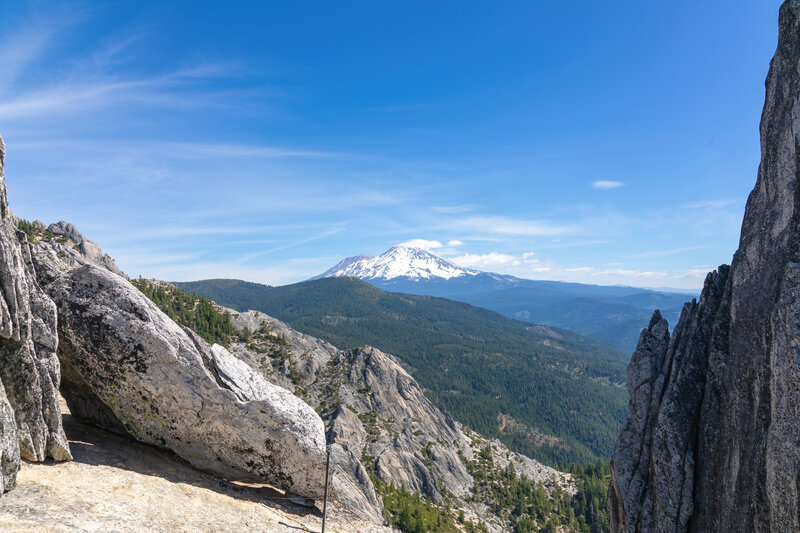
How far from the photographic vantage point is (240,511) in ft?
49.5

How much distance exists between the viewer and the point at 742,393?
54.6 feet

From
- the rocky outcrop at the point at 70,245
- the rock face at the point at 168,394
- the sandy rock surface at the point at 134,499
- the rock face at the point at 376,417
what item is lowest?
the rock face at the point at 376,417

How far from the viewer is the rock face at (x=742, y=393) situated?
14070 mm

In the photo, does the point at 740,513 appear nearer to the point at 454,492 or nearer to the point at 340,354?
the point at 454,492

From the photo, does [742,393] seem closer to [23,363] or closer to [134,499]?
[134,499]

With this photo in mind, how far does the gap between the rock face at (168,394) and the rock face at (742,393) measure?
1689 centimetres

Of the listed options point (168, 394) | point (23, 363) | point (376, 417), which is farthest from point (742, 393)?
point (376, 417)

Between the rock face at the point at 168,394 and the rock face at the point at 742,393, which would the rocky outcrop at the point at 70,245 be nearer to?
the rock face at the point at 168,394

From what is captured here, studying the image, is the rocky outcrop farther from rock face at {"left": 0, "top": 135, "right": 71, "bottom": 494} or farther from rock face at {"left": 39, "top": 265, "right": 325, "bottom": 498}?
rock face at {"left": 0, "top": 135, "right": 71, "bottom": 494}

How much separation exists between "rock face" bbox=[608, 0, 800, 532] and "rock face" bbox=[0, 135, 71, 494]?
2553 cm

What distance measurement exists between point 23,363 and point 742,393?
2776 cm

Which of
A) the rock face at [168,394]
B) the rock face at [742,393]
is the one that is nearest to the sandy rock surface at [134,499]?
the rock face at [168,394]

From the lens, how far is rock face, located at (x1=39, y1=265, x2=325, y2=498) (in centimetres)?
1585

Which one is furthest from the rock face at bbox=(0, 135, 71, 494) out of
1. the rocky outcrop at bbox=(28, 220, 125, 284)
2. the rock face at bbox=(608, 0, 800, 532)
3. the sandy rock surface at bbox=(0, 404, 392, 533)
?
the rocky outcrop at bbox=(28, 220, 125, 284)
